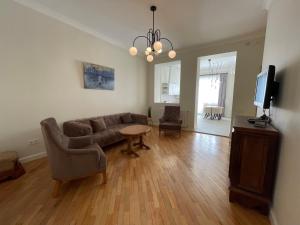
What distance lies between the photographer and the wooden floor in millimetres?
1559

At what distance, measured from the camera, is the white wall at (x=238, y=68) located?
12.9 ft

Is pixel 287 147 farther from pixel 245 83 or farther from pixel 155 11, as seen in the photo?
pixel 245 83

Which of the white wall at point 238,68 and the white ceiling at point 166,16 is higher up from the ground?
the white ceiling at point 166,16

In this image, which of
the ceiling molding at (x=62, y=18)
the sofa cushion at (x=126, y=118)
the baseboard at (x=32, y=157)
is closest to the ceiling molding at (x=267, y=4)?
the ceiling molding at (x=62, y=18)

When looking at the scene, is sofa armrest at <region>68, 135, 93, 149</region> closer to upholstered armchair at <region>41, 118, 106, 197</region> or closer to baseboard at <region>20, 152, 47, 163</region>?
upholstered armchair at <region>41, 118, 106, 197</region>

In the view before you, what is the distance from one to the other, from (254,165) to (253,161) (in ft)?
0.16

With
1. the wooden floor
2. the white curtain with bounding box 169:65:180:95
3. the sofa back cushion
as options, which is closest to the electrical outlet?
the wooden floor

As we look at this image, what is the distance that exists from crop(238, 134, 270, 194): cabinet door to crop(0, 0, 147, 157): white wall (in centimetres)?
363

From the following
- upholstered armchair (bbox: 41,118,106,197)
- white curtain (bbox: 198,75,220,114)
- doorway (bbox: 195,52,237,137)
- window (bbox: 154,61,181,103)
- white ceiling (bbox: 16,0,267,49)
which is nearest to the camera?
upholstered armchair (bbox: 41,118,106,197)

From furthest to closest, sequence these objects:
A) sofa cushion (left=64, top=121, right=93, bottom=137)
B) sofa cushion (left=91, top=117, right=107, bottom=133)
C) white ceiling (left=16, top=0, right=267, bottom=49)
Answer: sofa cushion (left=91, top=117, right=107, bottom=133) < sofa cushion (left=64, top=121, right=93, bottom=137) < white ceiling (left=16, top=0, right=267, bottom=49)

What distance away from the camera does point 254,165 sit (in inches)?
66.7

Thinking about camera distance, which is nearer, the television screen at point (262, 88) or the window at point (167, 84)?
the television screen at point (262, 88)

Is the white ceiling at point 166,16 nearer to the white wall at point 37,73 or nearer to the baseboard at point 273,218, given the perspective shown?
the white wall at point 37,73

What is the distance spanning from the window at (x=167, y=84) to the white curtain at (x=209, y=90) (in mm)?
2113
